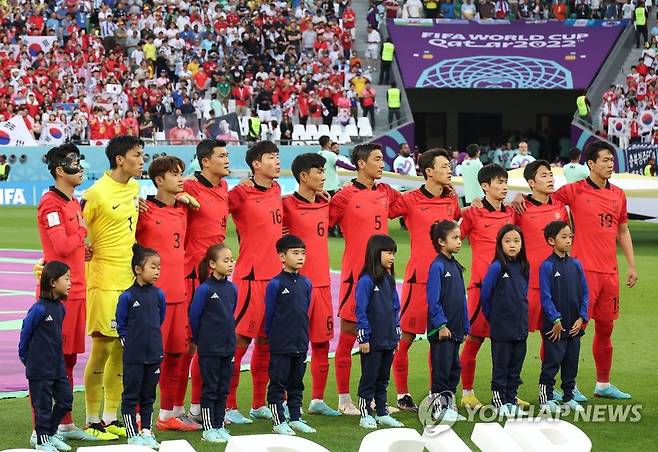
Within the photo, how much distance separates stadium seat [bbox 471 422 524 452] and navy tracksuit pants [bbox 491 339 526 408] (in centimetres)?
206

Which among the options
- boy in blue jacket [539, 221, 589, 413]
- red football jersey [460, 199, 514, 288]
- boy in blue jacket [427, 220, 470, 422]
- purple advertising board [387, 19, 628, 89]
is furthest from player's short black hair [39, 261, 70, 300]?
purple advertising board [387, 19, 628, 89]

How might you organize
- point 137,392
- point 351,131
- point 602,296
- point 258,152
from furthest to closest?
1. point 351,131
2. point 602,296
3. point 258,152
4. point 137,392

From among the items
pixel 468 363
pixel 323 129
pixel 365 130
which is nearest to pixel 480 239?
pixel 468 363

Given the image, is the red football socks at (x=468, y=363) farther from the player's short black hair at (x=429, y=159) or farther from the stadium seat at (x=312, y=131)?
the stadium seat at (x=312, y=131)

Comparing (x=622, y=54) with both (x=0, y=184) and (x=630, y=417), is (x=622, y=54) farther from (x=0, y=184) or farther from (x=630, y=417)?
(x=630, y=417)

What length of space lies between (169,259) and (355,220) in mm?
1665

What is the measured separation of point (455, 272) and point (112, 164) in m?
2.63

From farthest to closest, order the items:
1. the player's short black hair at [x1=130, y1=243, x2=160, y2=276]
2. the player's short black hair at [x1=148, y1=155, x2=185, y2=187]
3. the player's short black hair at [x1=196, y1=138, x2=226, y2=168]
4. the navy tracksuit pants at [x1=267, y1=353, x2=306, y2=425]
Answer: the player's short black hair at [x1=196, y1=138, x2=226, y2=168]
the player's short black hair at [x1=148, y1=155, x2=185, y2=187]
the navy tracksuit pants at [x1=267, y1=353, x2=306, y2=425]
the player's short black hair at [x1=130, y1=243, x2=160, y2=276]

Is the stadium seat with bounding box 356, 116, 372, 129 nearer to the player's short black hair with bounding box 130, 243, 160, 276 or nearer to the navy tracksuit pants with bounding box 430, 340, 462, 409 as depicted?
the navy tracksuit pants with bounding box 430, 340, 462, 409

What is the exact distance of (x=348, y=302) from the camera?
408 inches

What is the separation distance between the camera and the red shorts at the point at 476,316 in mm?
10609

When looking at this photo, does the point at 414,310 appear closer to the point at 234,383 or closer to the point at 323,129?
the point at 234,383

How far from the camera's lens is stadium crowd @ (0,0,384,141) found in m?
36.2

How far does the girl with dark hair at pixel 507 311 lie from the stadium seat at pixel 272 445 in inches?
114
